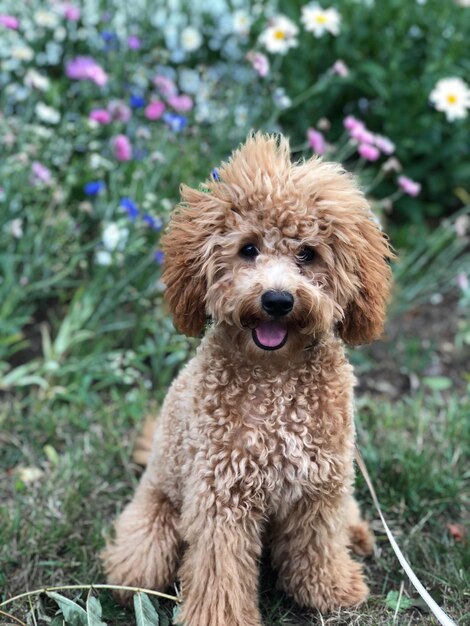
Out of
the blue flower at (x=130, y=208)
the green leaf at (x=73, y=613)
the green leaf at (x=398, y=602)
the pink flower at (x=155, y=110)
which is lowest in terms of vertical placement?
the green leaf at (x=73, y=613)

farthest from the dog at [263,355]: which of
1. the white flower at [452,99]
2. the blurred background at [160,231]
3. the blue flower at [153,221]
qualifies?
the white flower at [452,99]

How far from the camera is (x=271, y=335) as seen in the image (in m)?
2.22

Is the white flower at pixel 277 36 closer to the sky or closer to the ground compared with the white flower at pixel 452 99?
closer to the sky

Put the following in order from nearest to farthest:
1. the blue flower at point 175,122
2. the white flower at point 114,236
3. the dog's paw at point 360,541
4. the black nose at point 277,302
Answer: the black nose at point 277,302 → the dog's paw at point 360,541 → the white flower at point 114,236 → the blue flower at point 175,122

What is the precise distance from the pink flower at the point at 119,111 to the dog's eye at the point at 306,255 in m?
2.33

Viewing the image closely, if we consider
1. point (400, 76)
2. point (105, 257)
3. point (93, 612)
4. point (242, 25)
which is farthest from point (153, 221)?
point (400, 76)

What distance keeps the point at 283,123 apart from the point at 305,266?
3141 mm

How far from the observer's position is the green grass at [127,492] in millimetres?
2777

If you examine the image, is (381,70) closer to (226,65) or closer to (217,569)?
(226,65)

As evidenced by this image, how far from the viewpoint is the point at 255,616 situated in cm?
247

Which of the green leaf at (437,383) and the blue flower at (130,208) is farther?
the green leaf at (437,383)

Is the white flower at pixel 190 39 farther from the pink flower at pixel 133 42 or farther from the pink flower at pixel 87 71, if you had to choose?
the pink flower at pixel 87 71

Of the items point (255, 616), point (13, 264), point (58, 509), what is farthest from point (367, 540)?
point (13, 264)

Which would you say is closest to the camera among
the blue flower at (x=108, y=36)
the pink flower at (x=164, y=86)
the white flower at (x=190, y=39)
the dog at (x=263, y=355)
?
the dog at (x=263, y=355)
